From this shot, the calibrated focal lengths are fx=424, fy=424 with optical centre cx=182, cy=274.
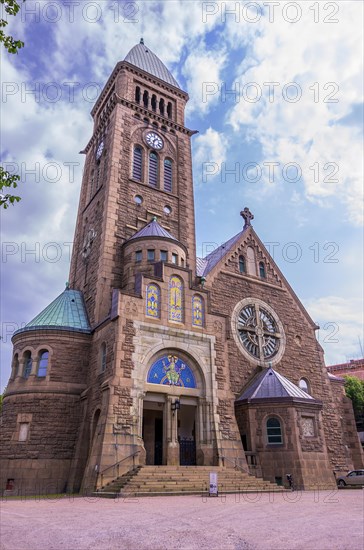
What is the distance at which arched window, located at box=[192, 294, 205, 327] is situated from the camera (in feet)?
82.6

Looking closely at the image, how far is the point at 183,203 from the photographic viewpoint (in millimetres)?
34938

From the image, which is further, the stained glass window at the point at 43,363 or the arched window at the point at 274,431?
the stained glass window at the point at 43,363

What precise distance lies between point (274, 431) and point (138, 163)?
73.4 feet

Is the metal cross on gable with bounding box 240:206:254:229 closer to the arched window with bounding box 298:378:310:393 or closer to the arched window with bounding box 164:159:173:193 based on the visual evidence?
the arched window with bounding box 164:159:173:193

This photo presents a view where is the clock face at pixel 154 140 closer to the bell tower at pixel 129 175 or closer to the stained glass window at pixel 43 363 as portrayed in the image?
the bell tower at pixel 129 175

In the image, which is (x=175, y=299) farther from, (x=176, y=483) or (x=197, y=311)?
(x=176, y=483)

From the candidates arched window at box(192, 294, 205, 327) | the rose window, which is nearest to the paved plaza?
arched window at box(192, 294, 205, 327)

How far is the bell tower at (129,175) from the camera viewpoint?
28781mm

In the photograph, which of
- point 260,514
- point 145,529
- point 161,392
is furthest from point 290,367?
point 145,529

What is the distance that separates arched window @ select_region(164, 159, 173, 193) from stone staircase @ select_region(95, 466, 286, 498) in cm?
2224

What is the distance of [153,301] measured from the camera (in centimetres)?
2394

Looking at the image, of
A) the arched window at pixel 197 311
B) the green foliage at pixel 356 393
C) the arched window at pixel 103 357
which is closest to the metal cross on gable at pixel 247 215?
the arched window at pixel 197 311

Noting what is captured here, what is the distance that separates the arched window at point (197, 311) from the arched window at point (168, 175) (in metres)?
12.5

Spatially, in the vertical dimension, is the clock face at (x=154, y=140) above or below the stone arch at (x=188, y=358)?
above
